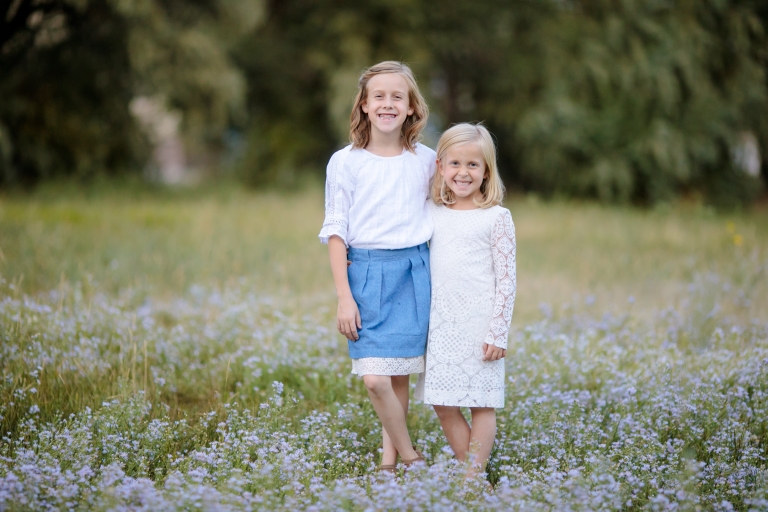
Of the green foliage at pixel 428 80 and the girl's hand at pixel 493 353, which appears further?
the green foliage at pixel 428 80

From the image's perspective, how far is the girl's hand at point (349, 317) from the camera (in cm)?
304

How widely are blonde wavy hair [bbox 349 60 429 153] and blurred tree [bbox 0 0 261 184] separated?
8.25m

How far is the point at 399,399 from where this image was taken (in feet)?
10.8

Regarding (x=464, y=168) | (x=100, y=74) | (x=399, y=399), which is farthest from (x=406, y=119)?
(x=100, y=74)

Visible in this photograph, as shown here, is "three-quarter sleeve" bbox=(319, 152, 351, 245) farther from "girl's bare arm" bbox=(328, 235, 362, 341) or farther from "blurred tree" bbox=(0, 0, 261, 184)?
"blurred tree" bbox=(0, 0, 261, 184)

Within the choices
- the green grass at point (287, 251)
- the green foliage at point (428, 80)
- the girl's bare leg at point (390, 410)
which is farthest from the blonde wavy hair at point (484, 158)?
the green foliage at point (428, 80)

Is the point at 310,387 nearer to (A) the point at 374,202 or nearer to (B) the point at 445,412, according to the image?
(B) the point at 445,412

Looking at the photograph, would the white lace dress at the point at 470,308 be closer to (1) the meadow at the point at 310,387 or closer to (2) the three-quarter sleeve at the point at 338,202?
(1) the meadow at the point at 310,387

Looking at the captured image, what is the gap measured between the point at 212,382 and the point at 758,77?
39.0ft

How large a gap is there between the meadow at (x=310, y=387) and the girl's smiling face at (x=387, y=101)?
1.30 m

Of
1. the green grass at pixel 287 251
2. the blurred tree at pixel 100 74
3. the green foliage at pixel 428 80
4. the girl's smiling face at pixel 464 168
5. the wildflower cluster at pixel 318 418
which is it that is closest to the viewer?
the wildflower cluster at pixel 318 418

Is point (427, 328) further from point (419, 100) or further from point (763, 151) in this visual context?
point (763, 151)

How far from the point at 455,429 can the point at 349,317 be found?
2.40ft

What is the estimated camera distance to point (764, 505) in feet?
8.43
